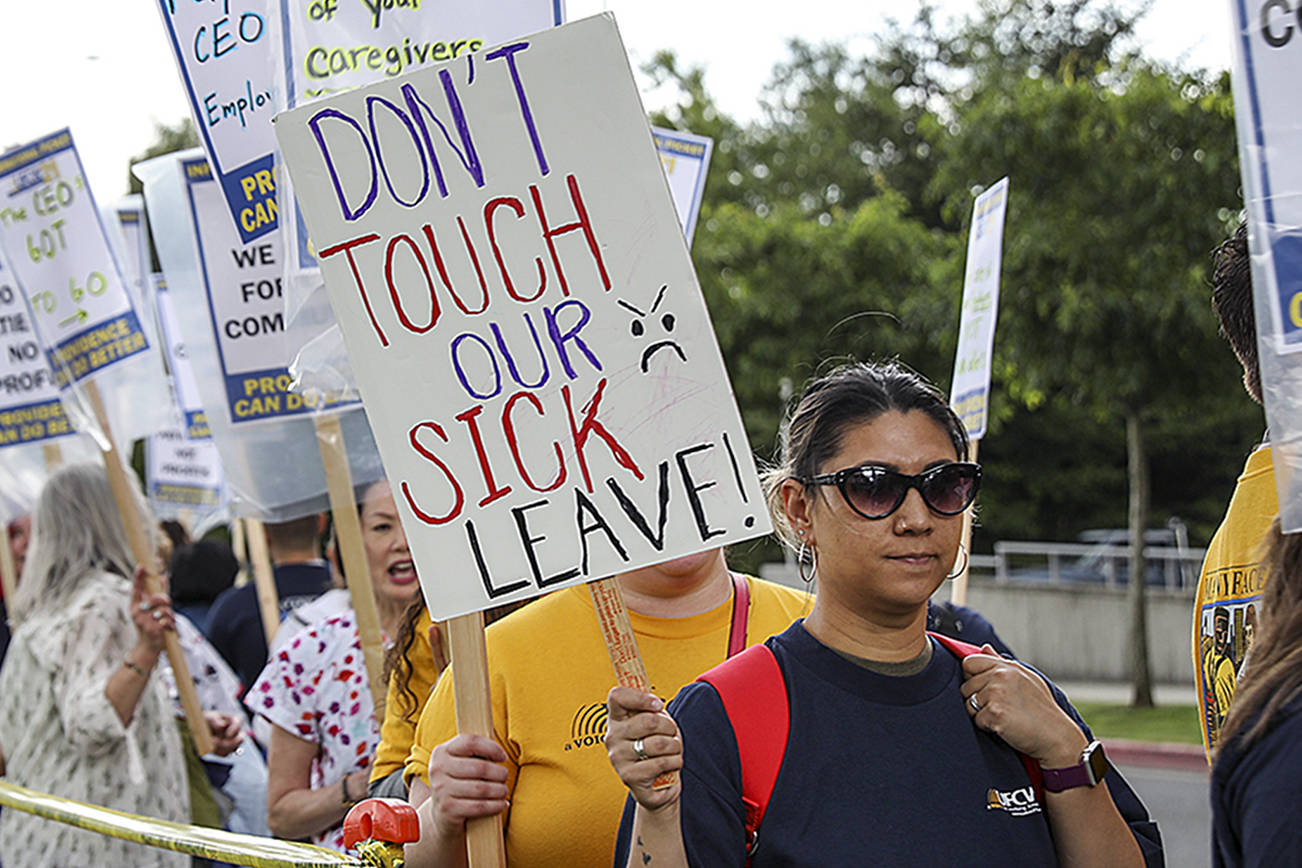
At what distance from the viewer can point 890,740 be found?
2275mm

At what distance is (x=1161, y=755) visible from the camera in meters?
11.7

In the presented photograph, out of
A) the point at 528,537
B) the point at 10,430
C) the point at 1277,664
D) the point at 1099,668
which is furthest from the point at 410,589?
the point at 1099,668

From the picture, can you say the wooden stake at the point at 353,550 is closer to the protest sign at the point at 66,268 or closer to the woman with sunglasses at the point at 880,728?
the woman with sunglasses at the point at 880,728

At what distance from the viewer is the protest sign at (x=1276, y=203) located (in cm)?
188

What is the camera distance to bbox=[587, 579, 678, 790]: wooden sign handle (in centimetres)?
230

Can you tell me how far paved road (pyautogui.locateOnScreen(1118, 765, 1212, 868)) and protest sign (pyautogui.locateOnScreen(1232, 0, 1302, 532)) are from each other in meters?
6.14

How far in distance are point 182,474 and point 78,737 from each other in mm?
4677

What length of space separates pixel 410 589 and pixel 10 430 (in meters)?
3.38

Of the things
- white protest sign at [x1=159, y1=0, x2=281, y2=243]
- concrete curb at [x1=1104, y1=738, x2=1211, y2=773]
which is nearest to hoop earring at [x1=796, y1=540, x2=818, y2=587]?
white protest sign at [x1=159, y1=0, x2=281, y2=243]

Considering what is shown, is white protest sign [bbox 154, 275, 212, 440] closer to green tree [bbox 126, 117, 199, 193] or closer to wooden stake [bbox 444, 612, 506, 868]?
wooden stake [bbox 444, 612, 506, 868]

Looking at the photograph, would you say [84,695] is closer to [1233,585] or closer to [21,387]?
[21,387]

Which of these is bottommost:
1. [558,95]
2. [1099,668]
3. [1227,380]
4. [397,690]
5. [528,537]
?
[1099,668]

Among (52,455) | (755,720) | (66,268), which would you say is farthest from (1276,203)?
(52,455)

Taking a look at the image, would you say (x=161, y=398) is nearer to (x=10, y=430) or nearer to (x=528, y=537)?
(x=10, y=430)
